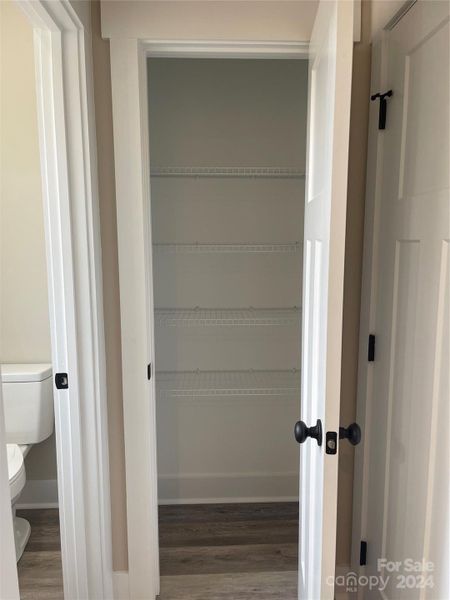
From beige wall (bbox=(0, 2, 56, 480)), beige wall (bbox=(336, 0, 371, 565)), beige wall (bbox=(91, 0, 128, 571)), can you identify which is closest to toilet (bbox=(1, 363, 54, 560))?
beige wall (bbox=(0, 2, 56, 480))

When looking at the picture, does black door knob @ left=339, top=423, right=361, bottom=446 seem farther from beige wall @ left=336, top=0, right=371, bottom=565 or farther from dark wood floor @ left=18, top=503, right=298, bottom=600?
dark wood floor @ left=18, top=503, right=298, bottom=600

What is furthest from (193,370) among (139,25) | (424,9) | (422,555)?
(424,9)

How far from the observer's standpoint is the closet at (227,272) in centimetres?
206

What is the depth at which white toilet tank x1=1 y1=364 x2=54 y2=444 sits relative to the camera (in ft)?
6.55

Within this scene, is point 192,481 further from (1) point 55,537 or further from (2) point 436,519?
(2) point 436,519

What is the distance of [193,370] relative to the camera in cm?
224

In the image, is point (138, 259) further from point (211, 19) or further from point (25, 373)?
point (25, 373)

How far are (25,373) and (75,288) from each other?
890 mm

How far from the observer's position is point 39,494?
2.29 m

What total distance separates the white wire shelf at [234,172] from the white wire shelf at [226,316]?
0.70m

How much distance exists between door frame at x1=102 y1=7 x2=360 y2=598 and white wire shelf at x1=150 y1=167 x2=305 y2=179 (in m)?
0.61

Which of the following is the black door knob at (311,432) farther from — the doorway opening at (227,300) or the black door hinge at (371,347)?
the doorway opening at (227,300)

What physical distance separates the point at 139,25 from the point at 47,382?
162 centimetres

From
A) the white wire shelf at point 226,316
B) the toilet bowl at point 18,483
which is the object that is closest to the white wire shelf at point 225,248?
the white wire shelf at point 226,316
